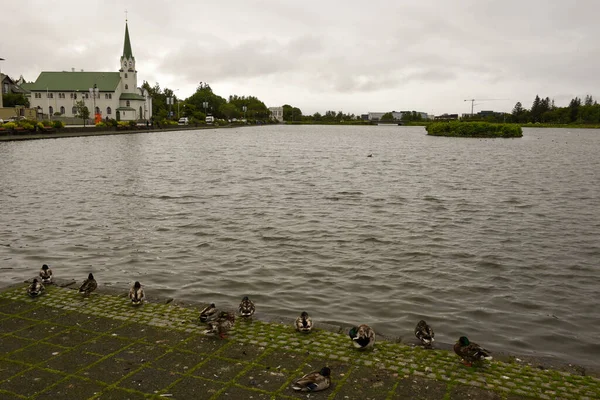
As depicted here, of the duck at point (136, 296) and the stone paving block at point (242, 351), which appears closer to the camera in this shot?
the stone paving block at point (242, 351)

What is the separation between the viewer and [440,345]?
959 centimetres

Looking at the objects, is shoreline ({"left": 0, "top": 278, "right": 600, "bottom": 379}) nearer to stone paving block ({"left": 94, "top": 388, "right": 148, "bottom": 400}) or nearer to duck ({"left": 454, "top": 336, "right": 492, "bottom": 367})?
duck ({"left": 454, "top": 336, "right": 492, "bottom": 367})

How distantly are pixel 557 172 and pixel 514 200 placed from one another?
22577mm

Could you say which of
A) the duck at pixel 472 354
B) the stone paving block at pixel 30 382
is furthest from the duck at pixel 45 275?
the duck at pixel 472 354

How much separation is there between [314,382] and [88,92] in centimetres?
16098

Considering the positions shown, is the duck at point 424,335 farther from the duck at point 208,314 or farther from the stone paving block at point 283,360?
the duck at point 208,314

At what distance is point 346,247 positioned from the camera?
719 inches

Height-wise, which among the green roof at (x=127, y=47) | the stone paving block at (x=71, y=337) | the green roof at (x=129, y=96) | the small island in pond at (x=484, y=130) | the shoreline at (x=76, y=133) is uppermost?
the green roof at (x=127, y=47)

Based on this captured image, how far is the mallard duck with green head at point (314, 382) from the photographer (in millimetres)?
7453

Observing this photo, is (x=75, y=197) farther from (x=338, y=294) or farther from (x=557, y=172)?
(x=557, y=172)

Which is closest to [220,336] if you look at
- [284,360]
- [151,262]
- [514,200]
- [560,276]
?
[284,360]

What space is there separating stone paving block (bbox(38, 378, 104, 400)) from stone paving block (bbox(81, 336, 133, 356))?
0.99 meters

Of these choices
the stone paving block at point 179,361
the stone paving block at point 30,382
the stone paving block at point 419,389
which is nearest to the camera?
the stone paving block at point 30,382

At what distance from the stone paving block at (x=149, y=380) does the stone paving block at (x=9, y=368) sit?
1.74 m
